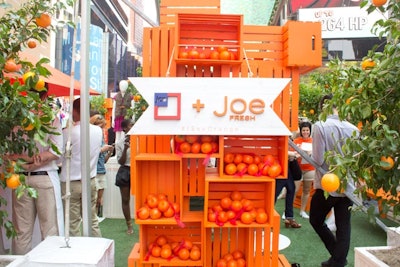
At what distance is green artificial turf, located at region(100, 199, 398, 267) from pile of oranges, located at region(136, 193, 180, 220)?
1499 mm

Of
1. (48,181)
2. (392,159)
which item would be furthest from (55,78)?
(392,159)

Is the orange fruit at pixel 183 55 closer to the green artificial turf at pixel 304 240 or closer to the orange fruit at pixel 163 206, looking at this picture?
the orange fruit at pixel 163 206

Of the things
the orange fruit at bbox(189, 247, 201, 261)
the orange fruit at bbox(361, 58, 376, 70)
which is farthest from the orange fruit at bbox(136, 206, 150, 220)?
the orange fruit at bbox(361, 58, 376, 70)

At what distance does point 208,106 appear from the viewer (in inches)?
111

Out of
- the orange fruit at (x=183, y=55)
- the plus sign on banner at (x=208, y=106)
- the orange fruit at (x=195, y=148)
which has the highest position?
the orange fruit at (x=183, y=55)

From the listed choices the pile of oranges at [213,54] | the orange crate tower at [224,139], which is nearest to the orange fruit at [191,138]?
the orange crate tower at [224,139]

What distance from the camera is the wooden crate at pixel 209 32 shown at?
3.21 m

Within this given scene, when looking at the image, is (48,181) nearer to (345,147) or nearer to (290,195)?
(345,147)

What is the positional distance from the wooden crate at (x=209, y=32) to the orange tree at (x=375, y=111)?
4.35ft

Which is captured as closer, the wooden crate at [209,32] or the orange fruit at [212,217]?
the orange fruit at [212,217]

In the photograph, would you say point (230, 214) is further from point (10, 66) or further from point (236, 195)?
point (10, 66)

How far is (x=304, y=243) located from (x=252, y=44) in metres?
2.77

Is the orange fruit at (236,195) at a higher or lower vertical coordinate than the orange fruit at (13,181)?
lower

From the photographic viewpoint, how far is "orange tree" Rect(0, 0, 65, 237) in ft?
7.00
